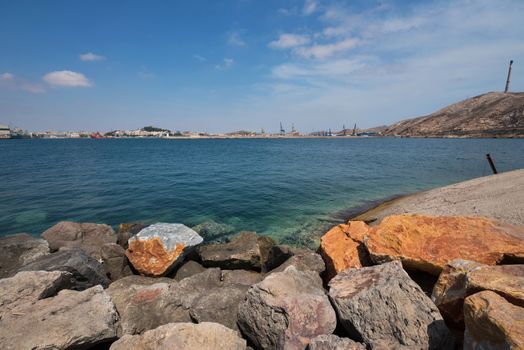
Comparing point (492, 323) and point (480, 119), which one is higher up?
point (480, 119)

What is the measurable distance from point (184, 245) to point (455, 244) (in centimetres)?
759

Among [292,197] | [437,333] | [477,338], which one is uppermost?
[477,338]

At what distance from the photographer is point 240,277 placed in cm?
763

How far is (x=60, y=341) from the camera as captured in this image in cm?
399

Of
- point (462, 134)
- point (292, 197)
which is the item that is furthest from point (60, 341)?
point (462, 134)

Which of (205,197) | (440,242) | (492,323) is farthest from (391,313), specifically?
(205,197)

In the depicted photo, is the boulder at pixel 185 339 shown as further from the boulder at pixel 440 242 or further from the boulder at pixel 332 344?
the boulder at pixel 440 242

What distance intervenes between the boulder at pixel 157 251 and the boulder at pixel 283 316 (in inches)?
156

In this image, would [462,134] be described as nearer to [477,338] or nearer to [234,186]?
[234,186]

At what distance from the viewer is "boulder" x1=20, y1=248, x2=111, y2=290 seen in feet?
21.2

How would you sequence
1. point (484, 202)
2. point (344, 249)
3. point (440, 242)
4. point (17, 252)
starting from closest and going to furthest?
point (440, 242)
point (344, 249)
point (17, 252)
point (484, 202)

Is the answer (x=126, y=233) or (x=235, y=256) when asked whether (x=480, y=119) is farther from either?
(x=126, y=233)

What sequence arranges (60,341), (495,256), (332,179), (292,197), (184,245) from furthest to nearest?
(332,179) → (292,197) → (184,245) → (495,256) → (60,341)

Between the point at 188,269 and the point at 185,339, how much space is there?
4591 millimetres
